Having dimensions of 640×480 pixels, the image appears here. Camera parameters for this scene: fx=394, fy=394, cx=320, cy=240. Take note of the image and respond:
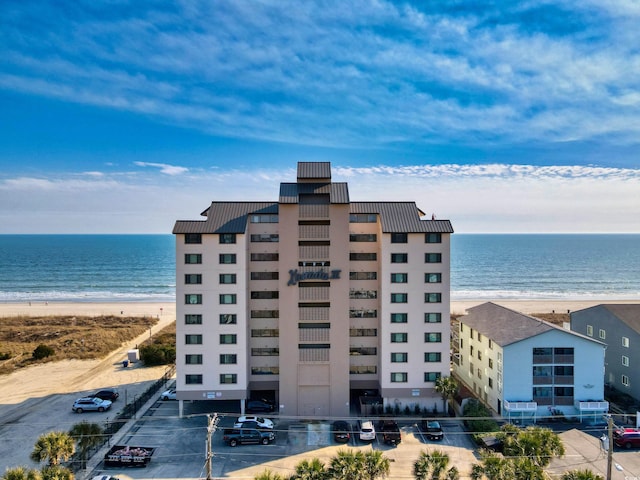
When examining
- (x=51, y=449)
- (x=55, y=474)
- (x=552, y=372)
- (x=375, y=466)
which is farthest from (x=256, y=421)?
(x=552, y=372)

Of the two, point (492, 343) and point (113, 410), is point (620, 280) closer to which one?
point (492, 343)

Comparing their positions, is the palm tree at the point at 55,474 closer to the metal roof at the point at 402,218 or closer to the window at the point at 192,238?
the window at the point at 192,238

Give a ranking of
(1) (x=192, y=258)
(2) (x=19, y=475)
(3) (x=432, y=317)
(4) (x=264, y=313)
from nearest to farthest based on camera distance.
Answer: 1. (2) (x=19, y=475)
2. (1) (x=192, y=258)
3. (3) (x=432, y=317)
4. (4) (x=264, y=313)

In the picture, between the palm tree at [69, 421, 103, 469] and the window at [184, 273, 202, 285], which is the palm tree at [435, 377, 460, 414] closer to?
the window at [184, 273, 202, 285]

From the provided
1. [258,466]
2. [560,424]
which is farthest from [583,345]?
[258,466]

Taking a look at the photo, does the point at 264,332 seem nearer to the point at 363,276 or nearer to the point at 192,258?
the point at 192,258

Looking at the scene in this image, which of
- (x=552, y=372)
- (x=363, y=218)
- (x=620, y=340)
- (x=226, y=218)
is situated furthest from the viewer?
(x=620, y=340)
